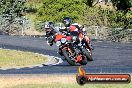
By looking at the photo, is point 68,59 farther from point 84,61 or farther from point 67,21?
point 67,21

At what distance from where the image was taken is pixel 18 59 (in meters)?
27.3

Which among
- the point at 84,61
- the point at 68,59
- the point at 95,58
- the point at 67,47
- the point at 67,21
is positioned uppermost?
the point at 67,21

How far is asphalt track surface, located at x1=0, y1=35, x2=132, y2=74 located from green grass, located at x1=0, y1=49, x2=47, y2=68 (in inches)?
62.6

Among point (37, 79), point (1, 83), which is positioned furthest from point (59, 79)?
point (1, 83)

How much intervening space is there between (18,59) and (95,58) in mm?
4484

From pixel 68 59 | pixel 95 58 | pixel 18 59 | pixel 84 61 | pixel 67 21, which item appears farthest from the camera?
pixel 95 58

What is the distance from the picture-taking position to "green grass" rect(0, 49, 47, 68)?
1008 inches

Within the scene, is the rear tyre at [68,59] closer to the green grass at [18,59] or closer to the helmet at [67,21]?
the helmet at [67,21]

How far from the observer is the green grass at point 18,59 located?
25.6 metres

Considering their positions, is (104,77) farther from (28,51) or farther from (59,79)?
(28,51)

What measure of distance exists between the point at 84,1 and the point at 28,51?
21207 millimetres

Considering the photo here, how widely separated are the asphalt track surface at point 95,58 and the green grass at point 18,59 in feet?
5.21

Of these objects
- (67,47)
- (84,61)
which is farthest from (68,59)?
(84,61)

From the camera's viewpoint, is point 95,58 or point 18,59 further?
point 95,58
